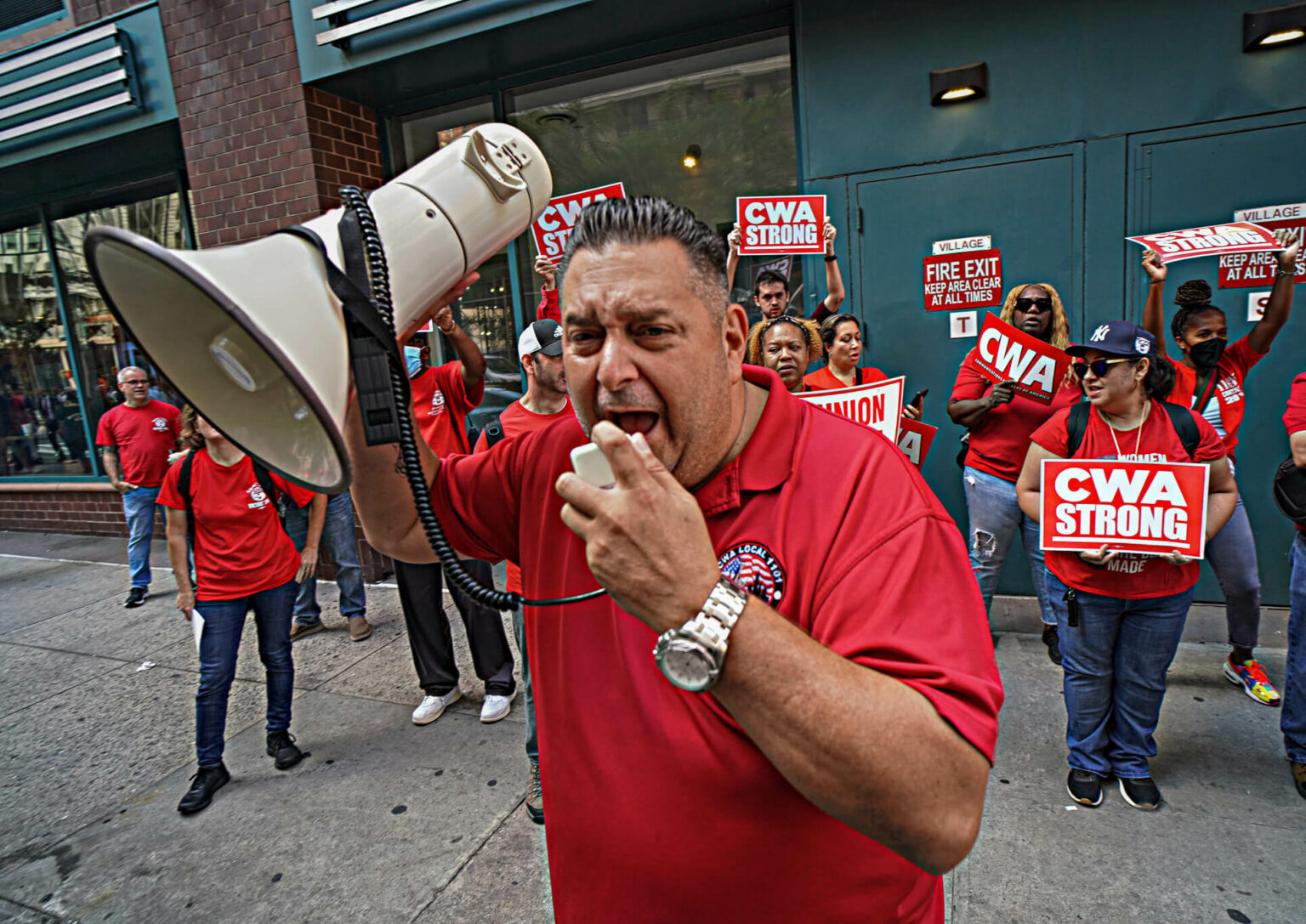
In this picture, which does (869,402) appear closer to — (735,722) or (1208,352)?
(1208,352)

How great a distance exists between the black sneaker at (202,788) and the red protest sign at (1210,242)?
207 inches

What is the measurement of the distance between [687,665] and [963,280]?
15.7 ft

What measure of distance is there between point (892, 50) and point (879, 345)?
1.95m

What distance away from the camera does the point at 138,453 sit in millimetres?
6566

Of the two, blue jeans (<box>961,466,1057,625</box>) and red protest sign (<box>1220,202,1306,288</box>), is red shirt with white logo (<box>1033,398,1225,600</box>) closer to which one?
blue jeans (<box>961,466,1057,625</box>)

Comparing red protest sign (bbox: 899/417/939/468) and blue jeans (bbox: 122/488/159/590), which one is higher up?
red protest sign (bbox: 899/417/939/468)

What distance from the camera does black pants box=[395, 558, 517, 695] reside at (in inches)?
159

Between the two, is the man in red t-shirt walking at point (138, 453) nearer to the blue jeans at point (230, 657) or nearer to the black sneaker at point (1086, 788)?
the blue jeans at point (230, 657)

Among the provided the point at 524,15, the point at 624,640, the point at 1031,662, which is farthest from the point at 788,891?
the point at 524,15

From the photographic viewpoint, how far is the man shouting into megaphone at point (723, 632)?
2.81ft

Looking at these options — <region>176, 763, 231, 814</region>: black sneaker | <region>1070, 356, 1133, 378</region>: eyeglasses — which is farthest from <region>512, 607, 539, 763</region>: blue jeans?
<region>1070, 356, 1133, 378</region>: eyeglasses

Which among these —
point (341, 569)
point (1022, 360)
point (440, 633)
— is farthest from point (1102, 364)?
point (341, 569)

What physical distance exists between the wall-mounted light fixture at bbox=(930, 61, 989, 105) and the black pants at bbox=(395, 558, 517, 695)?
13.7 ft

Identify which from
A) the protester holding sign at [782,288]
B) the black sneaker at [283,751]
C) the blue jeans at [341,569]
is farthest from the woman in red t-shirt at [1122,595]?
the blue jeans at [341,569]
